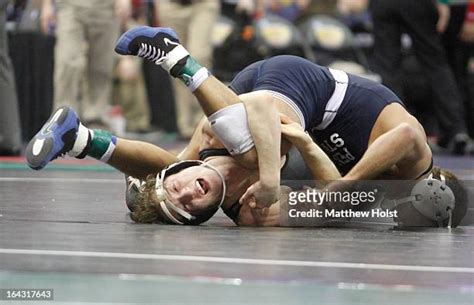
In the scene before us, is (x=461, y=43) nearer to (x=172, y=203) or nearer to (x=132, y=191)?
(x=132, y=191)

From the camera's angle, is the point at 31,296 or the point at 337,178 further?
the point at 337,178

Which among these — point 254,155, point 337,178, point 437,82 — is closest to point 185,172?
point 254,155

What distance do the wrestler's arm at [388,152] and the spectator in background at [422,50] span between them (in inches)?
187

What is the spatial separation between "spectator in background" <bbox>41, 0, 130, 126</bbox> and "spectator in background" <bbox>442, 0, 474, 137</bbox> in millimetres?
2969

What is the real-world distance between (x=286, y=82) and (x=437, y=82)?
5.00 meters

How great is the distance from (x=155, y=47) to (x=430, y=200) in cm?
136

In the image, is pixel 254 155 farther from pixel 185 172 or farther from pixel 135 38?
pixel 135 38

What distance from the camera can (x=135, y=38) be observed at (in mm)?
5898

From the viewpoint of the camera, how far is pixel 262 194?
18.8ft

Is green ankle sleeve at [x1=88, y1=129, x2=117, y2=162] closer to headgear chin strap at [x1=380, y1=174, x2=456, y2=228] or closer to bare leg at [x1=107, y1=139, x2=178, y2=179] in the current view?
bare leg at [x1=107, y1=139, x2=178, y2=179]

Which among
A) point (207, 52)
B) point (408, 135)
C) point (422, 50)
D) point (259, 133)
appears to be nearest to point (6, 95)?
point (207, 52)

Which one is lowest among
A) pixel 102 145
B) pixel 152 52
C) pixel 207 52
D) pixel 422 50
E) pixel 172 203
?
pixel 207 52

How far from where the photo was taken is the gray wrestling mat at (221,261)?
4.03 meters

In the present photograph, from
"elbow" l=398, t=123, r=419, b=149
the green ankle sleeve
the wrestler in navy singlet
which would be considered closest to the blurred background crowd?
the wrestler in navy singlet
